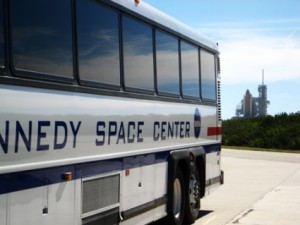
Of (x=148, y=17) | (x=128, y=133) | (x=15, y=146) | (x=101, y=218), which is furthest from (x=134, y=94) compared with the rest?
(x=15, y=146)

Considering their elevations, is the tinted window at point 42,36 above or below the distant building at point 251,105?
below

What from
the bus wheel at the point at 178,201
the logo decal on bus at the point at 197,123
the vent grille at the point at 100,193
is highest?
the logo decal on bus at the point at 197,123

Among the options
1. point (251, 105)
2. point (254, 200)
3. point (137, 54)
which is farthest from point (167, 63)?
point (251, 105)

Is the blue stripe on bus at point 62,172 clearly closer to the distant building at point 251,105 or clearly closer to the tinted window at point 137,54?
the tinted window at point 137,54

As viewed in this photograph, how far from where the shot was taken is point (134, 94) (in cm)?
800

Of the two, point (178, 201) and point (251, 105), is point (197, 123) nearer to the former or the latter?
point (178, 201)

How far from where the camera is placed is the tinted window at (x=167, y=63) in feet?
29.8

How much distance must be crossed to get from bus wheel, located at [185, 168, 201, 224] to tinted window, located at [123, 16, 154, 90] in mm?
2518

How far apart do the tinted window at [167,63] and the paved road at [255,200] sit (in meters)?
2.76

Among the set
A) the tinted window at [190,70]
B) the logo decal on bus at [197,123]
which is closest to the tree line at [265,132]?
the logo decal on bus at [197,123]

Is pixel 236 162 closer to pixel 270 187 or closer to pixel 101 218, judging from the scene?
pixel 270 187

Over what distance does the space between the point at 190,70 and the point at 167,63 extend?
4.39 ft

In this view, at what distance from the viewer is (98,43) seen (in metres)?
7.01

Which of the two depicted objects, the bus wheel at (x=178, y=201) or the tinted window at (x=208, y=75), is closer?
the bus wheel at (x=178, y=201)
